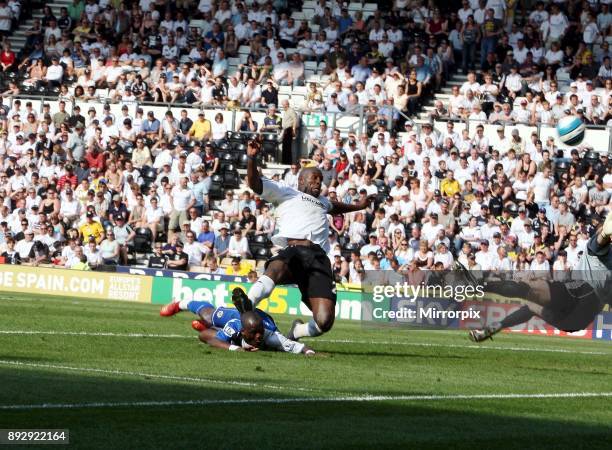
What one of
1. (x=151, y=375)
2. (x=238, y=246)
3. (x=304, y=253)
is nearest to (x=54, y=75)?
(x=238, y=246)

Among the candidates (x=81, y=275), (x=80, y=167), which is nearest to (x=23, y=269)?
(x=81, y=275)

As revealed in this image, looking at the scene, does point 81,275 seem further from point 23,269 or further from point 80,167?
point 80,167

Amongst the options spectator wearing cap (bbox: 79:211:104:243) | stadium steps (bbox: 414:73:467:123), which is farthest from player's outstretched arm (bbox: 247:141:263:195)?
stadium steps (bbox: 414:73:467:123)

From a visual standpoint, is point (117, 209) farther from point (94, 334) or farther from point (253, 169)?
point (253, 169)

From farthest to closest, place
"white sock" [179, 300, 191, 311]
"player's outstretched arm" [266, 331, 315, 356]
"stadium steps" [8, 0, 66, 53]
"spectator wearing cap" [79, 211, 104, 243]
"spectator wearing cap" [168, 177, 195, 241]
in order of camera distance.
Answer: "stadium steps" [8, 0, 66, 53] → "spectator wearing cap" [168, 177, 195, 241] → "spectator wearing cap" [79, 211, 104, 243] → "white sock" [179, 300, 191, 311] → "player's outstretched arm" [266, 331, 315, 356]

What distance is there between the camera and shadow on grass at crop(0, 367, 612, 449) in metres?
7.91

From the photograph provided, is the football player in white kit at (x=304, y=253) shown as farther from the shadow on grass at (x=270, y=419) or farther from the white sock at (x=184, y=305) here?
the shadow on grass at (x=270, y=419)

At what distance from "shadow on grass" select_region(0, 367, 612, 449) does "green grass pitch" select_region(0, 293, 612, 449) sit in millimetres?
13

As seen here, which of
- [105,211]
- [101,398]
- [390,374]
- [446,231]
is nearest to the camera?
[101,398]

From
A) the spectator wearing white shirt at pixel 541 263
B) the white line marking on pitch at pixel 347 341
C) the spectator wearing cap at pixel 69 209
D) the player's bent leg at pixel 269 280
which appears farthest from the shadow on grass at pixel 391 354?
the spectator wearing cap at pixel 69 209

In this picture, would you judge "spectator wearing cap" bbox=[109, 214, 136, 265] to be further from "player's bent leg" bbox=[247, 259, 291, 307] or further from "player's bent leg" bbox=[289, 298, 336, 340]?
"player's bent leg" bbox=[247, 259, 291, 307]

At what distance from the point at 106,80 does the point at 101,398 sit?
29.1 m

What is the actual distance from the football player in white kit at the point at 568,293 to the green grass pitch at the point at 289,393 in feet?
1.69

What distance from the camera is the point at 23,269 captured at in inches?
1198
